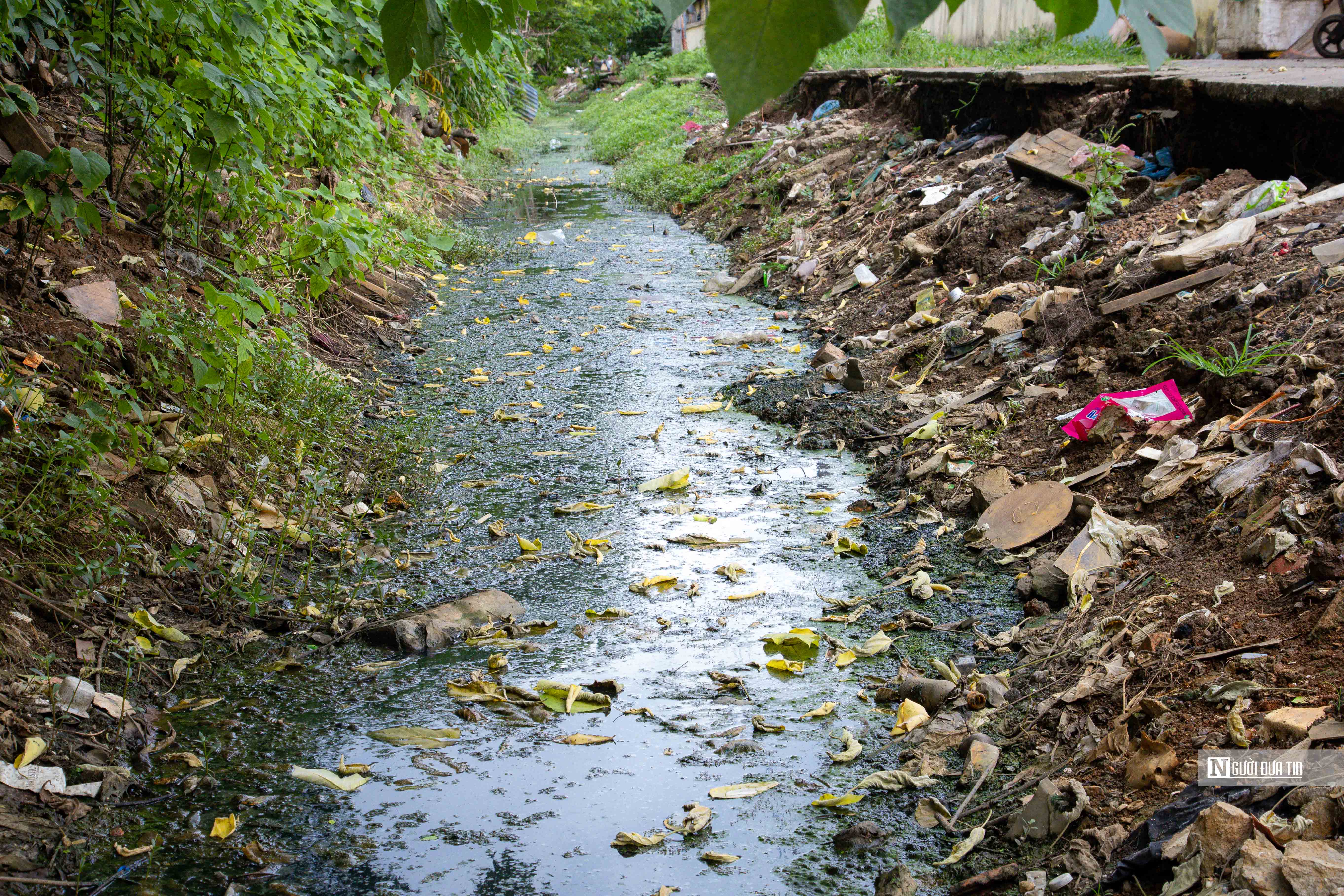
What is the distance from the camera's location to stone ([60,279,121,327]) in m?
3.25

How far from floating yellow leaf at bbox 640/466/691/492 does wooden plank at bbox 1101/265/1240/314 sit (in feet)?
6.15

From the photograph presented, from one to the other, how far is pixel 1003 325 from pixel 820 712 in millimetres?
2726

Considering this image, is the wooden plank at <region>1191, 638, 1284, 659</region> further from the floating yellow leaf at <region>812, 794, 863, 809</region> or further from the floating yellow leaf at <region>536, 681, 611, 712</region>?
the floating yellow leaf at <region>536, 681, 611, 712</region>

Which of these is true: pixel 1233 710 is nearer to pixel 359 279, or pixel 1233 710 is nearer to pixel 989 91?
pixel 359 279

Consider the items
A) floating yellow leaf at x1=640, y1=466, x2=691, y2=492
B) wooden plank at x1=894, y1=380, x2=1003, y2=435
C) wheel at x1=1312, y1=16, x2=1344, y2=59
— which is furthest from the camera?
wheel at x1=1312, y1=16, x2=1344, y2=59

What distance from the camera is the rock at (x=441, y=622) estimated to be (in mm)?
2840

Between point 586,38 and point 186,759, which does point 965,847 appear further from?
point 586,38

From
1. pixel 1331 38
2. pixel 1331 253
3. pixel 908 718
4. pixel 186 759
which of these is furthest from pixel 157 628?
pixel 1331 38

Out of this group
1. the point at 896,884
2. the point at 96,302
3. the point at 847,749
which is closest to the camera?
the point at 896,884

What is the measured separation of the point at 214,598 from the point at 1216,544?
283 cm

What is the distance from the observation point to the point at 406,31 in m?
0.96

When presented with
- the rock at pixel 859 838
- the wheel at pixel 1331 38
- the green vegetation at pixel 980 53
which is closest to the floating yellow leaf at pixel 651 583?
the rock at pixel 859 838

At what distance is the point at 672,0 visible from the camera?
2.05 feet

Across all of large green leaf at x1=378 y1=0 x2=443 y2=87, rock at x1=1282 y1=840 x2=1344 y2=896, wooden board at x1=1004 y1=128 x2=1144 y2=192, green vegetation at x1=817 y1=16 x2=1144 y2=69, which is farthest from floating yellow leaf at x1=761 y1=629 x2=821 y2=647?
green vegetation at x1=817 y1=16 x2=1144 y2=69
